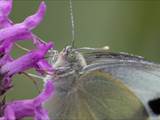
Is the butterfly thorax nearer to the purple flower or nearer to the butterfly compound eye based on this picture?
the purple flower

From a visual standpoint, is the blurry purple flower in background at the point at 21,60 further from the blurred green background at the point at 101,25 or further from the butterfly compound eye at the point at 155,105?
the blurred green background at the point at 101,25

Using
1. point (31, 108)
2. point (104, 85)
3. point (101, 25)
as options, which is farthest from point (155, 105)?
point (101, 25)

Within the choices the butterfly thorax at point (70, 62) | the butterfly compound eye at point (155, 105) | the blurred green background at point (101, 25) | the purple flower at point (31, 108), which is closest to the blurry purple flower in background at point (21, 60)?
the purple flower at point (31, 108)

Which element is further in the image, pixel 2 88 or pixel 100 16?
pixel 100 16

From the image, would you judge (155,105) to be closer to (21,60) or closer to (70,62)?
(70,62)

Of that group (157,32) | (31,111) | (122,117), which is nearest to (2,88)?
(31,111)

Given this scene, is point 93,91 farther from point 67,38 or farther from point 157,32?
point 67,38
